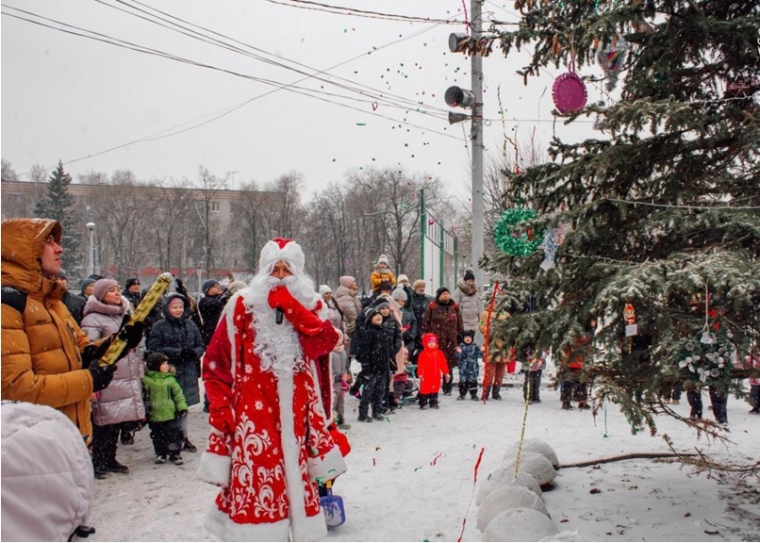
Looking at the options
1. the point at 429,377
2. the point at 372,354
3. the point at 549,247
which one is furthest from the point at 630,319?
the point at 429,377

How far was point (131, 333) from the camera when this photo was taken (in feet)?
11.1

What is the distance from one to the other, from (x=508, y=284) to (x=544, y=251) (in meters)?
0.38

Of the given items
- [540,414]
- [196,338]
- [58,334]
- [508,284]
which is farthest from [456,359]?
[58,334]

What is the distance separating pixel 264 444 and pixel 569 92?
3741 millimetres

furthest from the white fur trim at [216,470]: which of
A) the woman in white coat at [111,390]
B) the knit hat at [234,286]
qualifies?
the knit hat at [234,286]

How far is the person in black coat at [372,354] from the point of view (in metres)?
9.10

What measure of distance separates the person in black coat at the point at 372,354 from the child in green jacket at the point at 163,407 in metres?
2.87

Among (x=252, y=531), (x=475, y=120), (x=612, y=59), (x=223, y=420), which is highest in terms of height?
(x=475, y=120)

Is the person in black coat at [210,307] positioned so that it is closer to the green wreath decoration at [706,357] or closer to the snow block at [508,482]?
the snow block at [508,482]

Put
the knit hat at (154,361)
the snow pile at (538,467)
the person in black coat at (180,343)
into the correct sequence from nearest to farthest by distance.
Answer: the snow pile at (538,467) < the knit hat at (154,361) < the person in black coat at (180,343)

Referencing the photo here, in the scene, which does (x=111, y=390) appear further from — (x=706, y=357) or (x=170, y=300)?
(x=706, y=357)

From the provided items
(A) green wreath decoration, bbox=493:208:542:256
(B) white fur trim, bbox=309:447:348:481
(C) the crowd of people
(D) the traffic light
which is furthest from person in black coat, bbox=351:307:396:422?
(B) white fur trim, bbox=309:447:348:481

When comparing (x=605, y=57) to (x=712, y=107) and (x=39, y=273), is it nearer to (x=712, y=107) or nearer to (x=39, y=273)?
(x=712, y=107)

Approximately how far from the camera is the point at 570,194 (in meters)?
5.19
